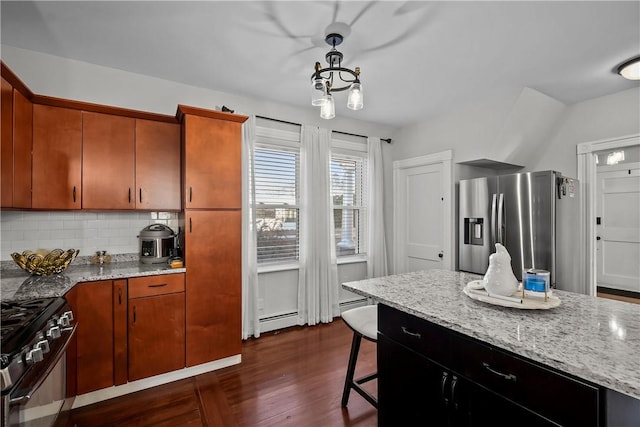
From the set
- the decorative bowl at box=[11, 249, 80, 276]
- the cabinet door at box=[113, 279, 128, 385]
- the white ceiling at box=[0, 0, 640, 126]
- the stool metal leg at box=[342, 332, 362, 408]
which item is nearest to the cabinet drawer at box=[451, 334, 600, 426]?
the stool metal leg at box=[342, 332, 362, 408]

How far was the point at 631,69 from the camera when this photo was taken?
2.53m

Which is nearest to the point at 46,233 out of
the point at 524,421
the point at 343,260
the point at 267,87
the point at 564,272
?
the point at 267,87

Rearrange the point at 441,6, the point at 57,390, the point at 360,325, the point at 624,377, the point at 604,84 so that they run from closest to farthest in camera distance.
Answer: the point at 624,377 → the point at 57,390 → the point at 441,6 → the point at 360,325 → the point at 604,84

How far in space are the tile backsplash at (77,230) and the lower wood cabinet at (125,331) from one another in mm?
609

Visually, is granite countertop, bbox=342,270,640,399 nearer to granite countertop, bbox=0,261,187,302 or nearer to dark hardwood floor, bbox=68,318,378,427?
dark hardwood floor, bbox=68,318,378,427

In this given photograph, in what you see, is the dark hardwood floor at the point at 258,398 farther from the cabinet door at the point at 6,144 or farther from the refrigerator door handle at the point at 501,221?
the refrigerator door handle at the point at 501,221

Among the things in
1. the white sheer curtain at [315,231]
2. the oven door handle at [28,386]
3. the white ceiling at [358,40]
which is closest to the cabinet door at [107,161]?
the white ceiling at [358,40]

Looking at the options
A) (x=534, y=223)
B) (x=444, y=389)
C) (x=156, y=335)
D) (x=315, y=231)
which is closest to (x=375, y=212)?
(x=315, y=231)

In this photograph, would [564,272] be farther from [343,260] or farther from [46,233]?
[46,233]

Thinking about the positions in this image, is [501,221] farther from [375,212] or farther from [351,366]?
[351,366]

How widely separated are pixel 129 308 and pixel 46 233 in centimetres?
96

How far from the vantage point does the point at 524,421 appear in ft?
3.45

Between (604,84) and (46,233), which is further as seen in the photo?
(604,84)

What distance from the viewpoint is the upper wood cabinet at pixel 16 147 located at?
1.96 metres
